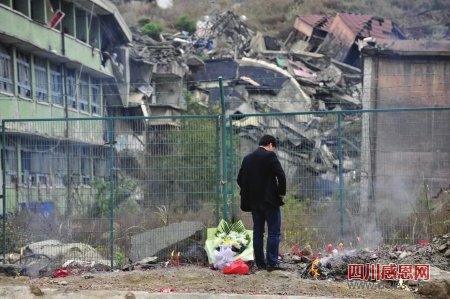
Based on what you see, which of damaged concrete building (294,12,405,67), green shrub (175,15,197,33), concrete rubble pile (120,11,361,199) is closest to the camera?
concrete rubble pile (120,11,361,199)

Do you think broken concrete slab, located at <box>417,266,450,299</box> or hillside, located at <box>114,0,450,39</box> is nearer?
broken concrete slab, located at <box>417,266,450,299</box>

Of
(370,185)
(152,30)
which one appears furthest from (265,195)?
(152,30)

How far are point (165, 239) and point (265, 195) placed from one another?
1.89 meters

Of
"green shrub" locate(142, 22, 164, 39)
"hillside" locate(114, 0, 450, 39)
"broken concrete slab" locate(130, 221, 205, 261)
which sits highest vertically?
→ "hillside" locate(114, 0, 450, 39)

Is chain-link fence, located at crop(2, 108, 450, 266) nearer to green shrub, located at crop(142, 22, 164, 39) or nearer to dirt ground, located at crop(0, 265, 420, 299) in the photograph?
dirt ground, located at crop(0, 265, 420, 299)

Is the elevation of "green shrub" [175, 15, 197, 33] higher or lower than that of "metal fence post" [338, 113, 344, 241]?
higher

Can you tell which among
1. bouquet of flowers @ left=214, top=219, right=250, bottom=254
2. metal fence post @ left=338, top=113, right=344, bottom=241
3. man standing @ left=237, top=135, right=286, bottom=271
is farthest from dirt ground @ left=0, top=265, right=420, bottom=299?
metal fence post @ left=338, top=113, right=344, bottom=241

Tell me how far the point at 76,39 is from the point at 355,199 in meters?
16.1

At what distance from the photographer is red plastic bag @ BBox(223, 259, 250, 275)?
8.13 meters

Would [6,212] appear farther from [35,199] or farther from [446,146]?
[446,146]

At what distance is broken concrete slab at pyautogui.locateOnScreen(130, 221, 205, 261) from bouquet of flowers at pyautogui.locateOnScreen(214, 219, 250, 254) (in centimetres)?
38

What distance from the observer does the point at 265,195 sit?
26.7 ft

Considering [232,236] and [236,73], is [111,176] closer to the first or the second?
[232,236]

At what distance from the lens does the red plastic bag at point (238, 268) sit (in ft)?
26.7
